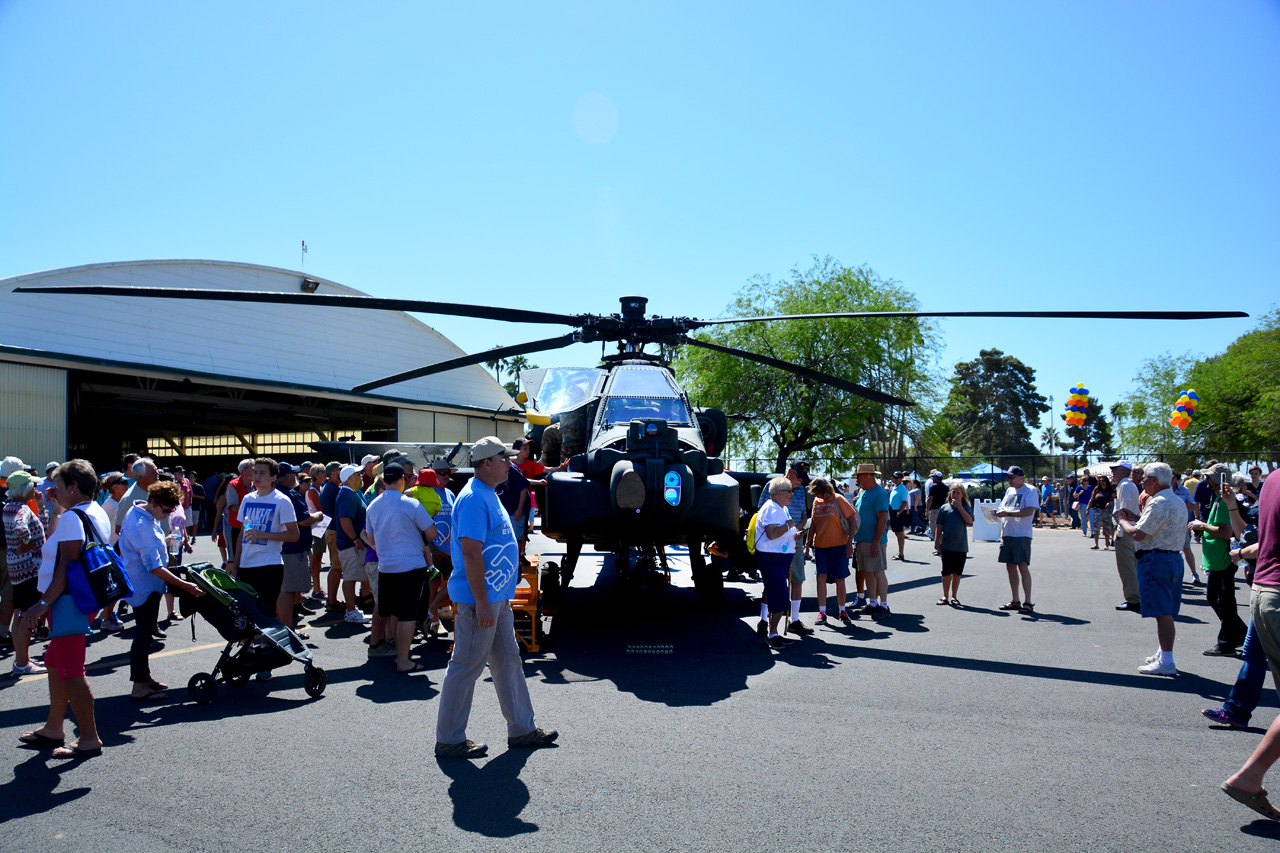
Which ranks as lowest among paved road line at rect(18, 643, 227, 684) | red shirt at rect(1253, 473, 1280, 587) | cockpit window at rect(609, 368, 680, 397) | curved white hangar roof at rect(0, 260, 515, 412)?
paved road line at rect(18, 643, 227, 684)

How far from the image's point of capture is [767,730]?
16.4 ft

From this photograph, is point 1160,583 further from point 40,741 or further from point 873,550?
point 40,741

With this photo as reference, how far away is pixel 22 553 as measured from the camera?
19.9ft

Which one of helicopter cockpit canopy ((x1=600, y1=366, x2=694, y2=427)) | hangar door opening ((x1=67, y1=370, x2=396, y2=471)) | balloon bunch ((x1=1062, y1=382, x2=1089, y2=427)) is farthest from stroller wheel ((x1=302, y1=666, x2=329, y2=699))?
balloon bunch ((x1=1062, y1=382, x2=1089, y2=427))

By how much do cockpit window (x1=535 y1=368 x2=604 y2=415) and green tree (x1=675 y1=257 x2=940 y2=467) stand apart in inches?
843

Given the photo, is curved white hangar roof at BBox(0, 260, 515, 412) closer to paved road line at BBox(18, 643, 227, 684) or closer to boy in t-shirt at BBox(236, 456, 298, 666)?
paved road line at BBox(18, 643, 227, 684)

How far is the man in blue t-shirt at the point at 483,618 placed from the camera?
4.53 meters

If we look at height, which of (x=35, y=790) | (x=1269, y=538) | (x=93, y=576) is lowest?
(x=35, y=790)

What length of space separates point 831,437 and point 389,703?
28195 mm

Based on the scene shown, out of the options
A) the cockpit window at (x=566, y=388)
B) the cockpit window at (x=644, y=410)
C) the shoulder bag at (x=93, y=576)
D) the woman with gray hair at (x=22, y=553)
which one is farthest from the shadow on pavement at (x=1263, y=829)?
the woman with gray hair at (x=22, y=553)

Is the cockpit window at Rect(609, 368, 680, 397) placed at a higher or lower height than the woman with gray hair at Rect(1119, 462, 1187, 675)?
higher

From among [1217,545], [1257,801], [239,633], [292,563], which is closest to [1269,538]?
[1257,801]

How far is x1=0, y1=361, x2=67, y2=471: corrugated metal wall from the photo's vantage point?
21.1m

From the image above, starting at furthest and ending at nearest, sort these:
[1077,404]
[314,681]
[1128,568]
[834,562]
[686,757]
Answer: [1077,404]
[1128,568]
[834,562]
[314,681]
[686,757]
